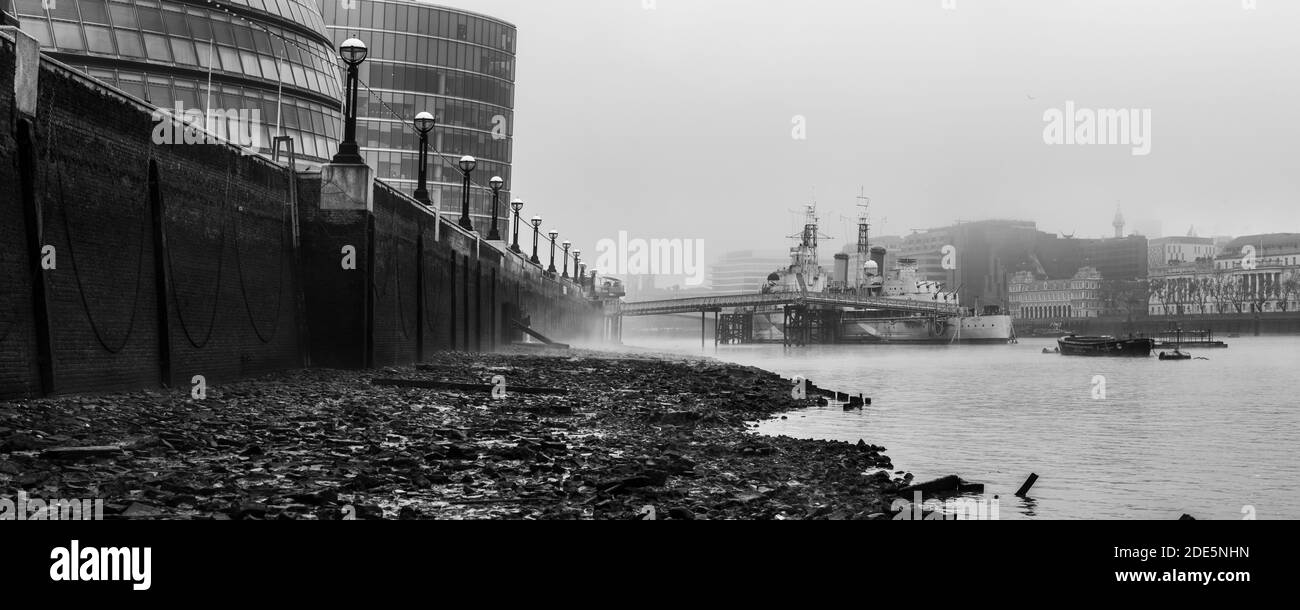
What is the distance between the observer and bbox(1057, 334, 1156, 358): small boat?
101 m

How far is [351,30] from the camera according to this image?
109 m

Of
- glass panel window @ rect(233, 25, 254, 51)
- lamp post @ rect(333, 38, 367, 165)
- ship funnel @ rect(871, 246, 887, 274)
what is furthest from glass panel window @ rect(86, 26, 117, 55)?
ship funnel @ rect(871, 246, 887, 274)

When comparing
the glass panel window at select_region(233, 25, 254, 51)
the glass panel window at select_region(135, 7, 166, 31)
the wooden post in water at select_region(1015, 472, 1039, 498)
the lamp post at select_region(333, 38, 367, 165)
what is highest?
the glass panel window at select_region(233, 25, 254, 51)

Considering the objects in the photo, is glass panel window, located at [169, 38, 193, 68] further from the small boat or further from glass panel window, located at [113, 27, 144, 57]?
the small boat

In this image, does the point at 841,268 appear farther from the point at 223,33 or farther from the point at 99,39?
the point at 99,39

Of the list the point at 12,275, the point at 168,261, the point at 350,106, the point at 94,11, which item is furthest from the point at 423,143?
the point at 12,275

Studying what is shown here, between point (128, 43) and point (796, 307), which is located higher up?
point (128, 43)

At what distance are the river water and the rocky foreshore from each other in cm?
242

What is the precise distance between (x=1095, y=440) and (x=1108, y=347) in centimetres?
8495

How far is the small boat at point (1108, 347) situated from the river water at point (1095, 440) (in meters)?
54.2

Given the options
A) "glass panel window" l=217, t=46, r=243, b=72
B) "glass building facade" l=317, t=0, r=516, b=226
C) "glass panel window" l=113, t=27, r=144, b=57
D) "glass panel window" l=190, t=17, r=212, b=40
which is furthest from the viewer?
"glass building facade" l=317, t=0, r=516, b=226

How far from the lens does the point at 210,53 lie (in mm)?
41188
